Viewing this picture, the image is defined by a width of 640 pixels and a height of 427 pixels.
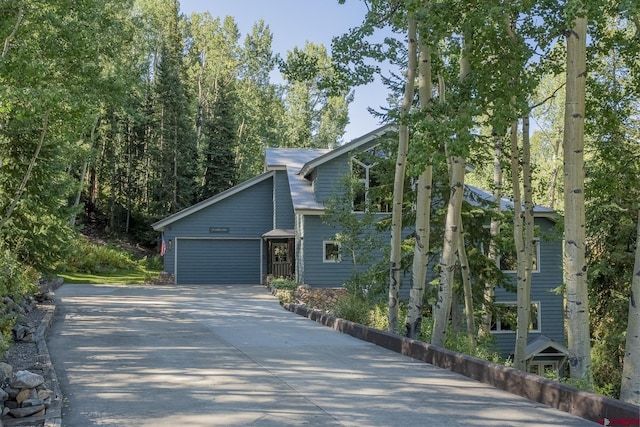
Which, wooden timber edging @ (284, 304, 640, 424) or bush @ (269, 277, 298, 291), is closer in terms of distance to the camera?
wooden timber edging @ (284, 304, 640, 424)

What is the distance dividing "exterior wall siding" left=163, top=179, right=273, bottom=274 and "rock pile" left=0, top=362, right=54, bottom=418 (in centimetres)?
2246

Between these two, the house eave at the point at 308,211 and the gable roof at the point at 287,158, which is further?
the gable roof at the point at 287,158

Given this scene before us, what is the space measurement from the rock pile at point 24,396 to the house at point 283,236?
17094 mm

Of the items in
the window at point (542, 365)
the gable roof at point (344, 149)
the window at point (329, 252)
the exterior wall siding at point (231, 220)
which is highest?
the gable roof at point (344, 149)

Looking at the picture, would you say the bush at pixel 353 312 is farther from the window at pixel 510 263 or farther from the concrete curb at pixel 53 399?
the window at pixel 510 263

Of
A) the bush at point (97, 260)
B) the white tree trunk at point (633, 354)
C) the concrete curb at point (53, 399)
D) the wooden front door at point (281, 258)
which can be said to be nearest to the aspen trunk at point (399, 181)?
the white tree trunk at point (633, 354)

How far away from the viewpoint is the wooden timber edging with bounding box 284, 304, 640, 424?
17.1 feet

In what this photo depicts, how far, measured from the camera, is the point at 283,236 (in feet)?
86.0

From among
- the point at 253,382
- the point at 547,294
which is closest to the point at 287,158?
the point at 547,294

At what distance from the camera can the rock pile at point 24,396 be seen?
544 centimetres

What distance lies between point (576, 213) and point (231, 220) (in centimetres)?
2278

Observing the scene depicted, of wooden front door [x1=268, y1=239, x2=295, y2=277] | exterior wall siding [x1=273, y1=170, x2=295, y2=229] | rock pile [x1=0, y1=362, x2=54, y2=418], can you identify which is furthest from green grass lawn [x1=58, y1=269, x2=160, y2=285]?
rock pile [x1=0, y1=362, x2=54, y2=418]

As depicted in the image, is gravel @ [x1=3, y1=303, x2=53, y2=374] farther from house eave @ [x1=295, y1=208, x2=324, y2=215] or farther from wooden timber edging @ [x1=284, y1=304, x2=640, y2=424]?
house eave @ [x1=295, y1=208, x2=324, y2=215]

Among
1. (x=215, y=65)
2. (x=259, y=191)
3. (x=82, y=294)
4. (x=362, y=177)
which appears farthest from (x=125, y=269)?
(x=215, y=65)
